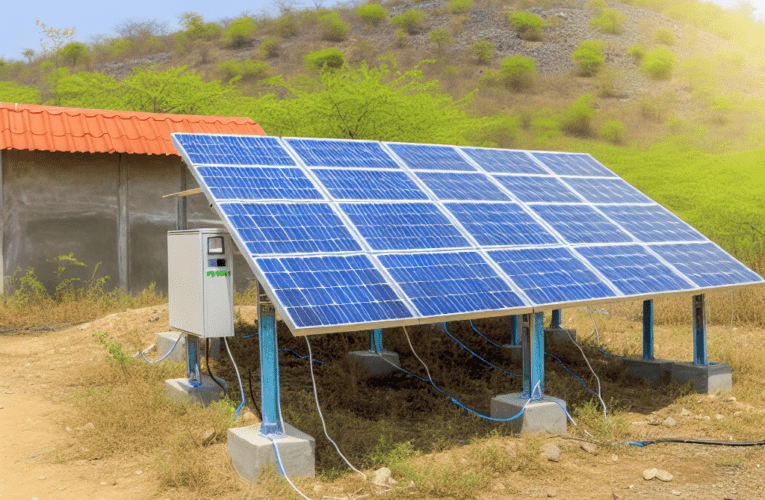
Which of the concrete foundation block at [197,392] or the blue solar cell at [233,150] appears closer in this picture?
the blue solar cell at [233,150]

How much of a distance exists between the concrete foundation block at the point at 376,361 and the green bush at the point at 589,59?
5804 cm

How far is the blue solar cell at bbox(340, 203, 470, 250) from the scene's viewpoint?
619 cm

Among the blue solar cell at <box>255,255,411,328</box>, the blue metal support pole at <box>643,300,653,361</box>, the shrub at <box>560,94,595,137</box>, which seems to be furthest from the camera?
the shrub at <box>560,94,595,137</box>

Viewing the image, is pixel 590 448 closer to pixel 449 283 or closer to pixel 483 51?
pixel 449 283

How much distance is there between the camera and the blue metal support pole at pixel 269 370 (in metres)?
Answer: 5.57

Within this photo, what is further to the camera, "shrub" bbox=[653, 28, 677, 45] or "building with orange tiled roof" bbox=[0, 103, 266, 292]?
"shrub" bbox=[653, 28, 677, 45]

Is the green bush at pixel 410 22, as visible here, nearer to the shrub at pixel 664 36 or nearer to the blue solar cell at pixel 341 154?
the shrub at pixel 664 36

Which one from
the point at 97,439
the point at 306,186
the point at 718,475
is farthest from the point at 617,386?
the point at 97,439

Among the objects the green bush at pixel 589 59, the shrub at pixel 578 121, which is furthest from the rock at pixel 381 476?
the green bush at pixel 589 59

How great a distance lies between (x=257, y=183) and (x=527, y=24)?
68.6 metres

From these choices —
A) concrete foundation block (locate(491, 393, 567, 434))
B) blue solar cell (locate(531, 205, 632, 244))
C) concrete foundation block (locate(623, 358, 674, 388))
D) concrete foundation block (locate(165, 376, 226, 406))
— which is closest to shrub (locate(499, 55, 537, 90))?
concrete foundation block (locate(623, 358, 674, 388))

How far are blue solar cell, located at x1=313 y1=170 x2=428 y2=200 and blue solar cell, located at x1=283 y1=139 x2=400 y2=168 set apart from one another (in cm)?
20

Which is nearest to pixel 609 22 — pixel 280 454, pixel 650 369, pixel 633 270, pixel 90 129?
pixel 90 129

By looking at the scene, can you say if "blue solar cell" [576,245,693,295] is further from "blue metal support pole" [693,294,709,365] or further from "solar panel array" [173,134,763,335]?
"blue metal support pole" [693,294,709,365]
